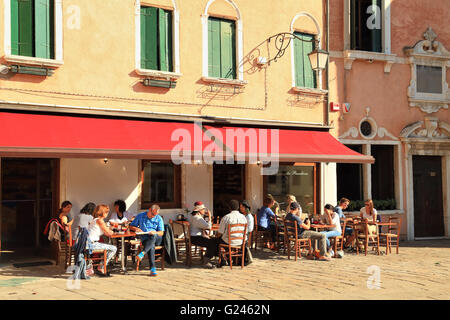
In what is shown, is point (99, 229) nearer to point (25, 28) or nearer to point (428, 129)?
point (25, 28)

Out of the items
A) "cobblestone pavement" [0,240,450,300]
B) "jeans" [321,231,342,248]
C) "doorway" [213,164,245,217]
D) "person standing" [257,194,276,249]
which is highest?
"doorway" [213,164,245,217]

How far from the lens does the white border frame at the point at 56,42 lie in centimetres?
1040

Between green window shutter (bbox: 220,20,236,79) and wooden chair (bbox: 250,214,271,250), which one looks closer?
wooden chair (bbox: 250,214,271,250)

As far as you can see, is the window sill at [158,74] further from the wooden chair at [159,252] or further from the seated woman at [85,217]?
the wooden chair at [159,252]

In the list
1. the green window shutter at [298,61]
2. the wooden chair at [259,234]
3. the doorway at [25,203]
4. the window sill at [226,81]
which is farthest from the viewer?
the green window shutter at [298,61]

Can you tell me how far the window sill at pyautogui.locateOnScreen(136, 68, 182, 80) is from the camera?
1188 cm

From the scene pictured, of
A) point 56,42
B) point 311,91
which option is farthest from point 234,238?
point 311,91

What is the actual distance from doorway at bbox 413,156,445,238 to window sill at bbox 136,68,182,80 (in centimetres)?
783

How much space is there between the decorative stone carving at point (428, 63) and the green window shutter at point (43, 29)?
9886 millimetres

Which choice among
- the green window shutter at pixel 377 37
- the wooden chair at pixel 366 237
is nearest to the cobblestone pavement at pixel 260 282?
the wooden chair at pixel 366 237

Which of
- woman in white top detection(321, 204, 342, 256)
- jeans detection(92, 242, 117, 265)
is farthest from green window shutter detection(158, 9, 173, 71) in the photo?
woman in white top detection(321, 204, 342, 256)

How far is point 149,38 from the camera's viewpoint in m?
12.2

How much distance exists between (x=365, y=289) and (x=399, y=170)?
794cm

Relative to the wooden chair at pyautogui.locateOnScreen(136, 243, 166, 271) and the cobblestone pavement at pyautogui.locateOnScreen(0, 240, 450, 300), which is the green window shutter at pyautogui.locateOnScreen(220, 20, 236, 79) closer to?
the cobblestone pavement at pyautogui.locateOnScreen(0, 240, 450, 300)
